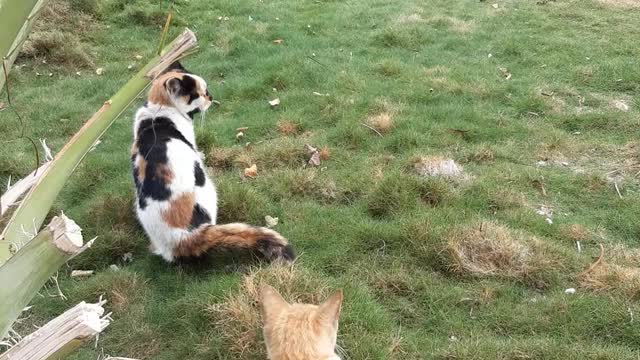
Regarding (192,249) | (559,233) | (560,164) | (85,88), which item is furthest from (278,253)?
(85,88)

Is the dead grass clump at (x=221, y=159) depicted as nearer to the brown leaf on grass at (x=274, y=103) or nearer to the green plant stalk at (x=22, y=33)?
the brown leaf on grass at (x=274, y=103)

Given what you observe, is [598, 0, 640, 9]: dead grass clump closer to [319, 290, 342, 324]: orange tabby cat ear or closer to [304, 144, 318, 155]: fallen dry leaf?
[304, 144, 318, 155]: fallen dry leaf

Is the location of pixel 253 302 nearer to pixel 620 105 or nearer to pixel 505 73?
pixel 620 105

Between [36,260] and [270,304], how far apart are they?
1.63 metres

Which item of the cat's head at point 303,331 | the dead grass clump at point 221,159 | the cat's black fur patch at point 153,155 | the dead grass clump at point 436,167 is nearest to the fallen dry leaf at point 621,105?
the dead grass clump at point 436,167

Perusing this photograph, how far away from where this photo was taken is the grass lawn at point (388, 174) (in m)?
3.78

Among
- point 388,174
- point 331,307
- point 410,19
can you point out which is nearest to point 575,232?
point 388,174

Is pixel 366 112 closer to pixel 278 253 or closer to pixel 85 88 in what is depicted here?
pixel 278 253

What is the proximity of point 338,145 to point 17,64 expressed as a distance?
539 centimetres

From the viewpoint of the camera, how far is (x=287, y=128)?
6516mm

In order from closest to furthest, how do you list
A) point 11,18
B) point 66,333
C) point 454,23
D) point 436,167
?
point 11,18, point 66,333, point 436,167, point 454,23

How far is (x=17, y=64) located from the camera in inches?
343

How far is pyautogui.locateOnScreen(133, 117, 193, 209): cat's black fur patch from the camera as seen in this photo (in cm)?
435

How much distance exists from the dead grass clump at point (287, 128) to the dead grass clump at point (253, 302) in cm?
270
